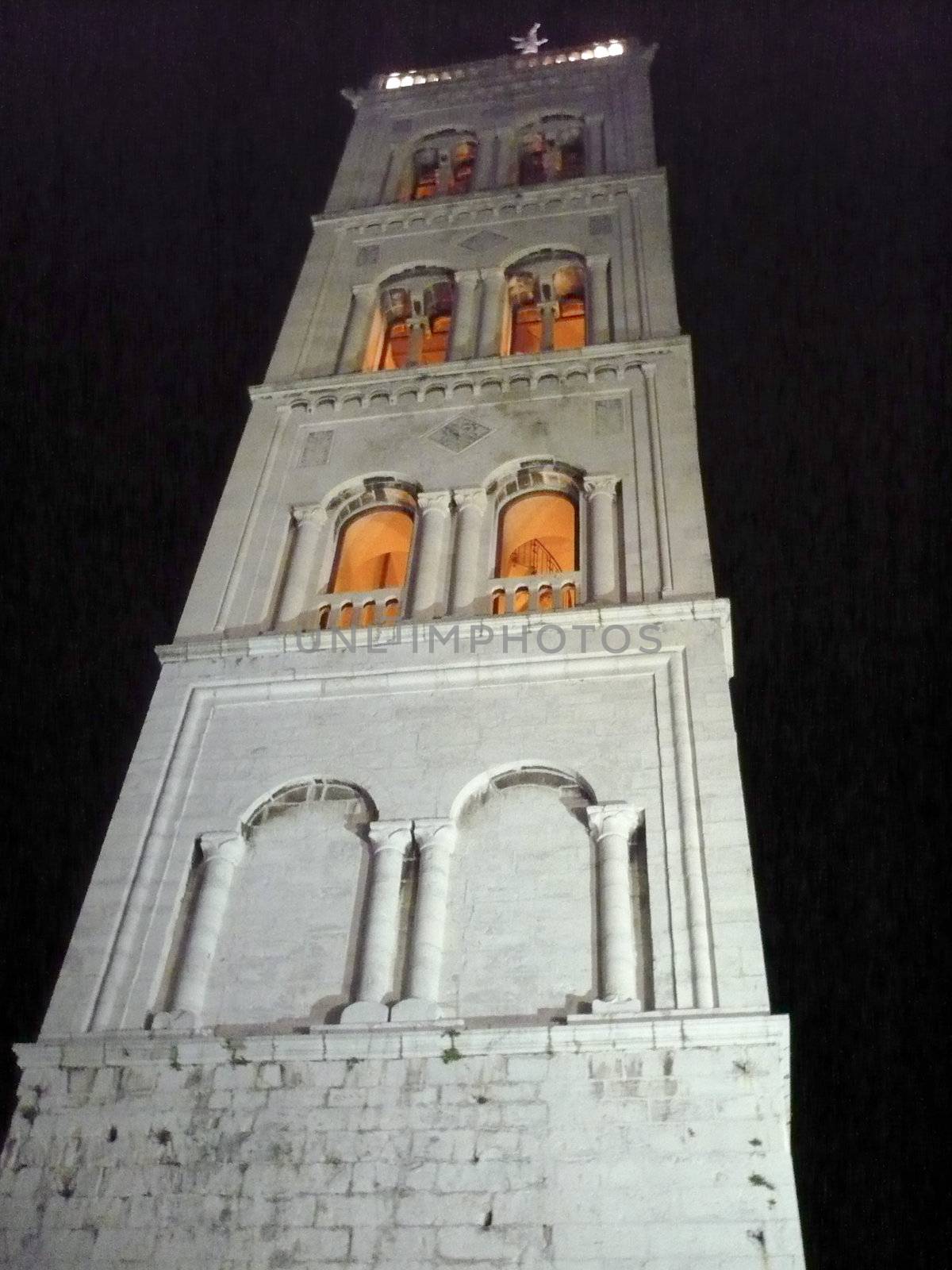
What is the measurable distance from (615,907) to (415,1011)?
1.94m

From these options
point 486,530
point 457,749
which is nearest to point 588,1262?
point 457,749

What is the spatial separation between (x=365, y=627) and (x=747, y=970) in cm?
622

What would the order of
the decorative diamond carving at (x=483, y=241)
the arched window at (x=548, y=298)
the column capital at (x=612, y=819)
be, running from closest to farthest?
the column capital at (x=612, y=819) < the arched window at (x=548, y=298) < the decorative diamond carving at (x=483, y=241)

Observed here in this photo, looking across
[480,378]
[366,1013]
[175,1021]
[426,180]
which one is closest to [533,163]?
[426,180]

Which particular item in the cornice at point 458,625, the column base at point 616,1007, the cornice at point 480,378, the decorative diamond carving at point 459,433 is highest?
the cornice at point 480,378

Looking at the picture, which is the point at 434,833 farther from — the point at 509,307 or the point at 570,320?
the point at 570,320

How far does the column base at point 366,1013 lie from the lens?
1114 centimetres

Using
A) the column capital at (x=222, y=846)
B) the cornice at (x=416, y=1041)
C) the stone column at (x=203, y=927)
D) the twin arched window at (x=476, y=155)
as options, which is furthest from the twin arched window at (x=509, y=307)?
the cornice at (x=416, y=1041)

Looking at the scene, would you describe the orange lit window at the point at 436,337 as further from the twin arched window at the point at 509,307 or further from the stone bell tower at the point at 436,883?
the stone bell tower at the point at 436,883

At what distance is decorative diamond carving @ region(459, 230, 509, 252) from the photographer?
23.8 metres

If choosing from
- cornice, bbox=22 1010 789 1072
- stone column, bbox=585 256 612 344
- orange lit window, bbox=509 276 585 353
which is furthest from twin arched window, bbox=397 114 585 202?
cornice, bbox=22 1010 789 1072

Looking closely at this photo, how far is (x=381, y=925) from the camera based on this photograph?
11.9 metres

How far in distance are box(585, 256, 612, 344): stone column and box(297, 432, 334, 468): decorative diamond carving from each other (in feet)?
14.6

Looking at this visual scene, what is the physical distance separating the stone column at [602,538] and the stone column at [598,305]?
12.8 feet
